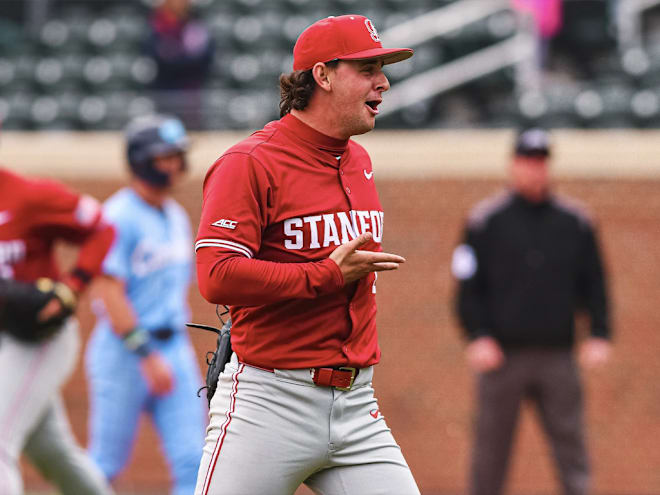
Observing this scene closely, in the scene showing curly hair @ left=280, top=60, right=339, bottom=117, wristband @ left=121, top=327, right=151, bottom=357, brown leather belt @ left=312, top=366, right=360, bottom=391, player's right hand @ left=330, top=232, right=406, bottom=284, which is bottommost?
A: wristband @ left=121, top=327, right=151, bottom=357

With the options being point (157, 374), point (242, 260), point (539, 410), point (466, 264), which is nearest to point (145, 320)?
point (157, 374)

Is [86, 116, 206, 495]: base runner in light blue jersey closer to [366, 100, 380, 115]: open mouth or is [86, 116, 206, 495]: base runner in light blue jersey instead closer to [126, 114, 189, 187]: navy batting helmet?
[126, 114, 189, 187]: navy batting helmet

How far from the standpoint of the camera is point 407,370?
29.1 ft

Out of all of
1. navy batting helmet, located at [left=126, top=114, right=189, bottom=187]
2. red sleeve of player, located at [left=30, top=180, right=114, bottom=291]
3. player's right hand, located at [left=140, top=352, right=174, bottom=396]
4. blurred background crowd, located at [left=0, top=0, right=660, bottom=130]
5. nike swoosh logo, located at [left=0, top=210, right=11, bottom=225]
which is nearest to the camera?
nike swoosh logo, located at [left=0, top=210, right=11, bottom=225]

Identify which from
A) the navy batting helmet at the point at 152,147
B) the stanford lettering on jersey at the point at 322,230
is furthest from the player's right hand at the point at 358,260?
the navy batting helmet at the point at 152,147

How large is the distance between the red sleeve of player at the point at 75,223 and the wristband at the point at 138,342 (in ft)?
1.71

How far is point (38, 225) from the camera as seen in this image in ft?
17.1

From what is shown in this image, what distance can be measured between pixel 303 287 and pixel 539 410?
3.82 meters

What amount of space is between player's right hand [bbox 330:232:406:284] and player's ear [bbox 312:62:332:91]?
0.50m

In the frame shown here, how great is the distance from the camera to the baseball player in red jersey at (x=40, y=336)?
5.01 meters

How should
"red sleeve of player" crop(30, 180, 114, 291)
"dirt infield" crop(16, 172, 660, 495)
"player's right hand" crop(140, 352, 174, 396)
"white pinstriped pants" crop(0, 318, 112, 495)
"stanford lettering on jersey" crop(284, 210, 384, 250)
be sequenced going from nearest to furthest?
Answer: "stanford lettering on jersey" crop(284, 210, 384, 250), "white pinstriped pants" crop(0, 318, 112, 495), "red sleeve of player" crop(30, 180, 114, 291), "player's right hand" crop(140, 352, 174, 396), "dirt infield" crop(16, 172, 660, 495)

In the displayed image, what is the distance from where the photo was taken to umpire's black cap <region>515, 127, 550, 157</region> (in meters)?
6.64

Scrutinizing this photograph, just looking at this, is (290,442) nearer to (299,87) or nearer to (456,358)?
(299,87)

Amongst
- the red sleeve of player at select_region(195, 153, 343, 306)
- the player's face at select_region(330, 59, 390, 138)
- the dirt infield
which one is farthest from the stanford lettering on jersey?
the dirt infield
